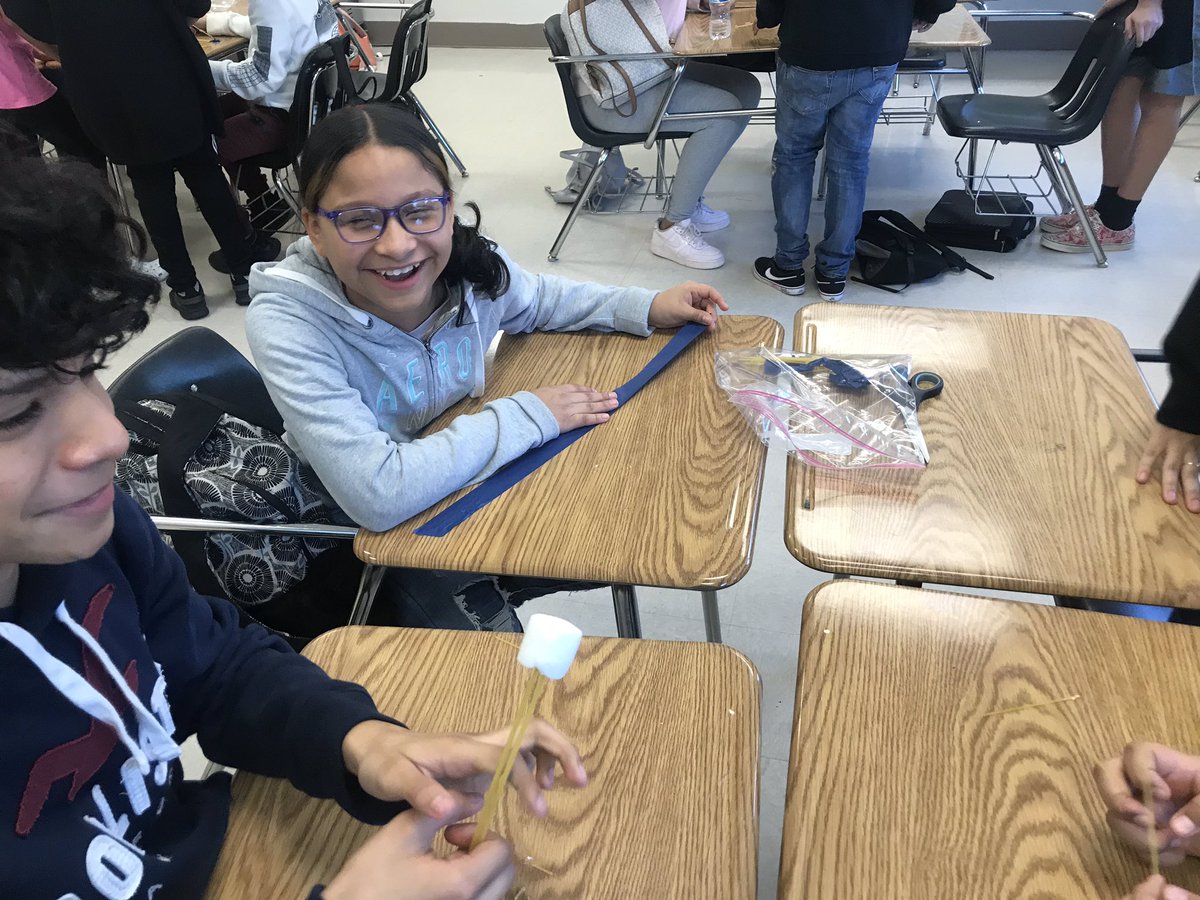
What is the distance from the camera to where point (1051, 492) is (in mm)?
941

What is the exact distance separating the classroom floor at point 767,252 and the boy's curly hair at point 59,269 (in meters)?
1.20

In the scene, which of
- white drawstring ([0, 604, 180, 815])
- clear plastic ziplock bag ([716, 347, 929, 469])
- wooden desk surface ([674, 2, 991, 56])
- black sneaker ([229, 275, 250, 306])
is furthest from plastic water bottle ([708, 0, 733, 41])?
white drawstring ([0, 604, 180, 815])

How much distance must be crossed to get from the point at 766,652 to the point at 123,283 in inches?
55.3

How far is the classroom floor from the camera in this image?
1.72 metres

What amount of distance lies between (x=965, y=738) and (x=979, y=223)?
2.65 metres

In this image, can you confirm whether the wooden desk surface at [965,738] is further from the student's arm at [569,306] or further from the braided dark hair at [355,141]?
the braided dark hair at [355,141]

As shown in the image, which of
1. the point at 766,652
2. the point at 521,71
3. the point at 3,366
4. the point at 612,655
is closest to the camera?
the point at 3,366

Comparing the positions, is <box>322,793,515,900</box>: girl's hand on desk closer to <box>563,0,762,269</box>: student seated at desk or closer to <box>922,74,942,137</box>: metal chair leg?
<box>563,0,762,269</box>: student seated at desk

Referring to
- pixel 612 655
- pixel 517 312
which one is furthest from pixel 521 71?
pixel 612 655

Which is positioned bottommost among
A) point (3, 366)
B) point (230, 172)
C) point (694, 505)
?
point (230, 172)

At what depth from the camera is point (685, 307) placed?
1279 mm

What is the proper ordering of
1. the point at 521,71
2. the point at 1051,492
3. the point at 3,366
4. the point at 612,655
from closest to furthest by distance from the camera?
the point at 3,366 → the point at 612,655 → the point at 1051,492 → the point at 521,71

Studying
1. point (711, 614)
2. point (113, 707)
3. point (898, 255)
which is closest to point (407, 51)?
point (898, 255)

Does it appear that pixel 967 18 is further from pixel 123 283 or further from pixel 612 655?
pixel 123 283
